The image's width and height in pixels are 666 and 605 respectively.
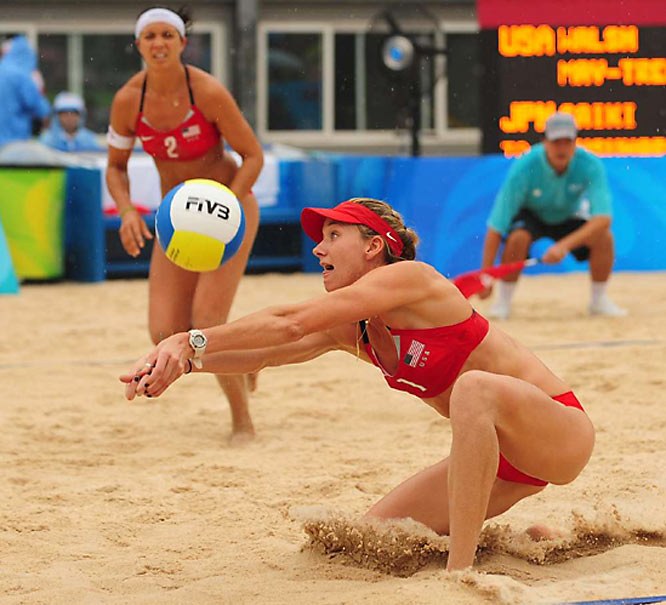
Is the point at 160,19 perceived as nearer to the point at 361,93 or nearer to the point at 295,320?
the point at 295,320

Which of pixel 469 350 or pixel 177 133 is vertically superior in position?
pixel 177 133

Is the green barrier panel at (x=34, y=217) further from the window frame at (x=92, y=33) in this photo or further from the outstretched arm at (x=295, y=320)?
the outstretched arm at (x=295, y=320)

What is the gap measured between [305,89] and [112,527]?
1390 cm

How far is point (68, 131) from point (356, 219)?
9985 mm

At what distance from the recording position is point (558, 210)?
331 inches

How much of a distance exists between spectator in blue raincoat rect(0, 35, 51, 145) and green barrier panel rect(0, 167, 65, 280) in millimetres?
1625

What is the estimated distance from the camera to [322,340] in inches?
135

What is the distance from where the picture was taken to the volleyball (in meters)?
4.11

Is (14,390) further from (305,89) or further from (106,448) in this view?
(305,89)

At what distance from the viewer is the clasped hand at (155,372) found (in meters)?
2.78

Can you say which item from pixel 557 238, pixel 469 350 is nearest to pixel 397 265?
pixel 469 350

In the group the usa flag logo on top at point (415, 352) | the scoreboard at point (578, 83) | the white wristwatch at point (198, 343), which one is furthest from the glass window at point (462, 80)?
the white wristwatch at point (198, 343)

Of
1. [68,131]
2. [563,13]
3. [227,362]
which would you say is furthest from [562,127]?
[68,131]

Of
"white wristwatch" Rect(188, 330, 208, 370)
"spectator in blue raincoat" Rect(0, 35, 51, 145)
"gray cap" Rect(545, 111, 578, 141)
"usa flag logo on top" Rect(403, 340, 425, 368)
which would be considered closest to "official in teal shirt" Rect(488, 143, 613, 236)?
"gray cap" Rect(545, 111, 578, 141)
